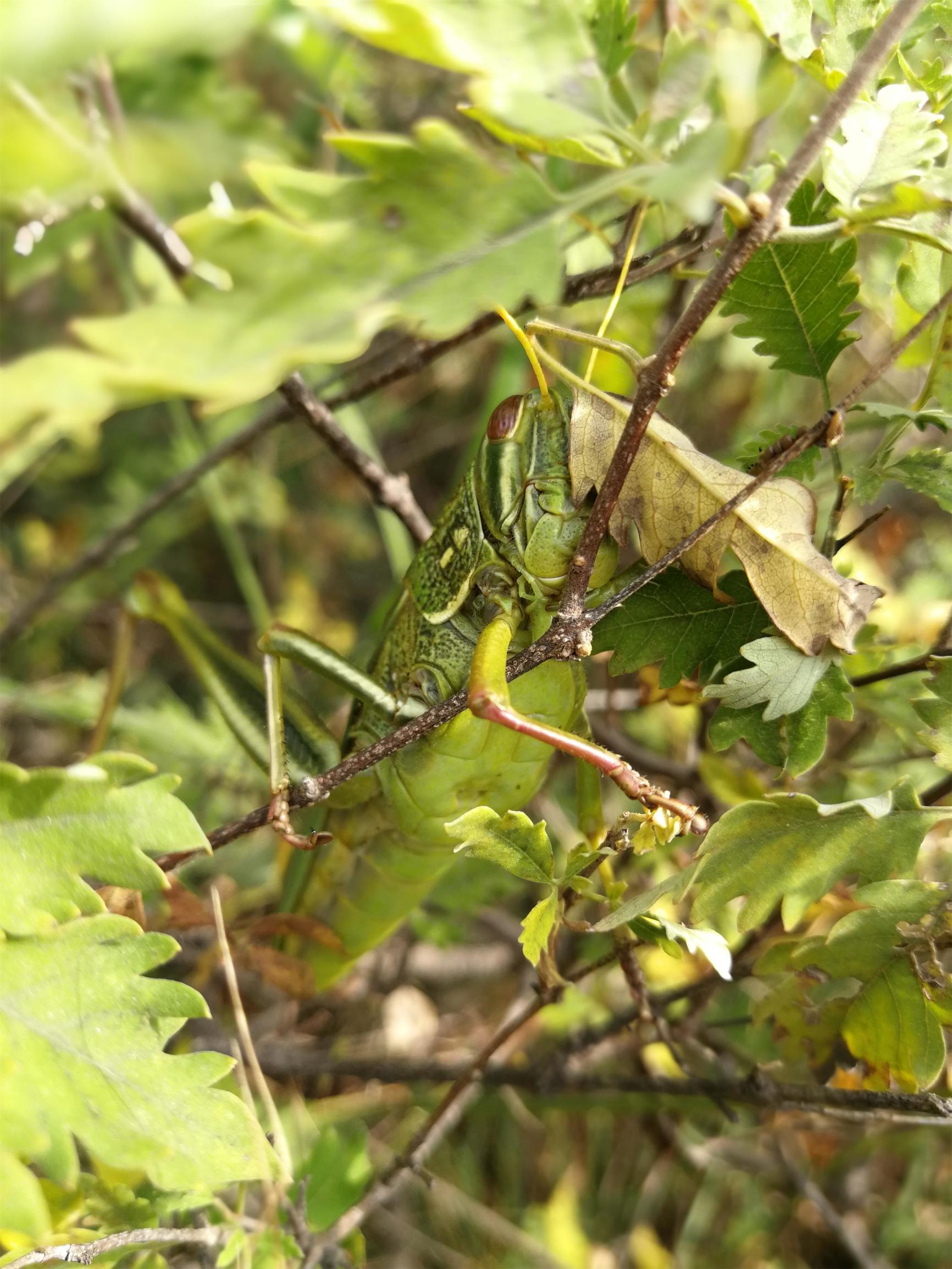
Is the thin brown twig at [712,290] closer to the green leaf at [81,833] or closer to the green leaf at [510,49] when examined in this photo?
the green leaf at [510,49]

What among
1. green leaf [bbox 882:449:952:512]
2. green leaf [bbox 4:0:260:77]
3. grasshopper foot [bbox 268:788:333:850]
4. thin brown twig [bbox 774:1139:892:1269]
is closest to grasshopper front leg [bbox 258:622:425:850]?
grasshopper foot [bbox 268:788:333:850]

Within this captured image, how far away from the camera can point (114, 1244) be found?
939mm

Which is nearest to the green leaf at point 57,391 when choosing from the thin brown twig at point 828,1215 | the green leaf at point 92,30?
the green leaf at point 92,30

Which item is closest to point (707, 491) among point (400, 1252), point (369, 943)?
point (369, 943)

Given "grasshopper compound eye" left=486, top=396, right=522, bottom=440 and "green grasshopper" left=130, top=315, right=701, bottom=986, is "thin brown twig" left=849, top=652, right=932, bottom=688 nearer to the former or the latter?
"green grasshopper" left=130, top=315, right=701, bottom=986

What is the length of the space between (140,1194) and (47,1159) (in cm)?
38

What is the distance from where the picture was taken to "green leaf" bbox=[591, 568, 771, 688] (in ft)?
3.34

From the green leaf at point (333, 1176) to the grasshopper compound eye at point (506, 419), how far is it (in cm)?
97

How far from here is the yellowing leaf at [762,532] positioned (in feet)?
3.04

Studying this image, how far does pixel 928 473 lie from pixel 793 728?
0.30 metres

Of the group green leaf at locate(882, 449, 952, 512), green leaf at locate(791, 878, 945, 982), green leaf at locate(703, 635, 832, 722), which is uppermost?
green leaf at locate(882, 449, 952, 512)

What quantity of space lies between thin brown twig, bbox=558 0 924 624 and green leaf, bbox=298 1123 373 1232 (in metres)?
0.84

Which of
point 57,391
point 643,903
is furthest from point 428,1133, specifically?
point 57,391

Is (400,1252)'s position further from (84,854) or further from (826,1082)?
(84,854)
